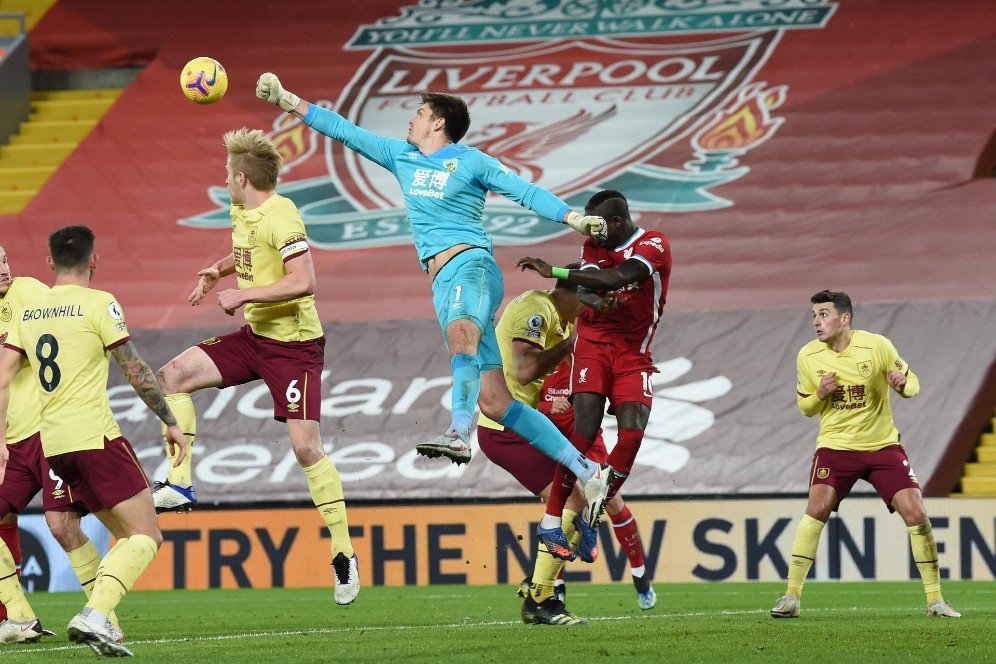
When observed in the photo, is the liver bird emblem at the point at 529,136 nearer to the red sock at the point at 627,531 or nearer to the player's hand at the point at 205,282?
the red sock at the point at 627,531

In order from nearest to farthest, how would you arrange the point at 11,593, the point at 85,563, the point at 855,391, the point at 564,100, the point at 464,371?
the point at 464,371 < the point at 11,593 < the point at 85,563 < the point at 855,391 < the point at 564,100

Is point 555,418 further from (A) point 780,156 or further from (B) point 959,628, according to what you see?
(A) point 780,156

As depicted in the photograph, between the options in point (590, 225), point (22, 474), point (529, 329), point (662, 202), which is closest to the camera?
point (590, 225)

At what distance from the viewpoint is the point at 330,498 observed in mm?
8789

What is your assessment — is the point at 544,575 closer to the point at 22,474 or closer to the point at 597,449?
the point at 597,449

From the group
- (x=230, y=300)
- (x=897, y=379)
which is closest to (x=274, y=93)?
(x=230, y=300)

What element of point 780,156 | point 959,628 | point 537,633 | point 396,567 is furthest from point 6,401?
point 780,156

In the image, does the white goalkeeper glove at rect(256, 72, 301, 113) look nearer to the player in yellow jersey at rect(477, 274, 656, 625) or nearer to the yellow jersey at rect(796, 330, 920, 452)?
the player in yellow jersey at rect(477, 274, 656, 625)

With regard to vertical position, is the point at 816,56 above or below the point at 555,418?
above

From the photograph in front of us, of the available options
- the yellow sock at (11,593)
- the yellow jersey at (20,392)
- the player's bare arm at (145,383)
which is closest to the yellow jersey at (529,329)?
the player's bare arm at (145,383)

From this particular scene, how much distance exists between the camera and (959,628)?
8.14 metres

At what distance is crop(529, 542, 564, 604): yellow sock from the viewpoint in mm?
8672

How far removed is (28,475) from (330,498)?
1.83 m

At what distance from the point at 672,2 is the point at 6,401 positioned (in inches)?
593
